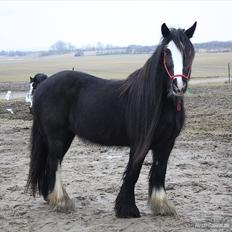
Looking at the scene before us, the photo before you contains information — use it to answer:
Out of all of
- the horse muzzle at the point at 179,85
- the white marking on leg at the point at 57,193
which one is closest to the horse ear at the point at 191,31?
the horse muzzle at the point at 179,85

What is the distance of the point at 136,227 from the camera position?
5.30 metres

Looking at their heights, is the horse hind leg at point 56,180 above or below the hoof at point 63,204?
above

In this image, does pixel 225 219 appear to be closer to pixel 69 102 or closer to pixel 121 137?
pixel 121 137

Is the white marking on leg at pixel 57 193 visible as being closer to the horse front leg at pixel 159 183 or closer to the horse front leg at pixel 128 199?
the horse front leg at pixel 128 199

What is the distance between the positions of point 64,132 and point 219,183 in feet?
8.13

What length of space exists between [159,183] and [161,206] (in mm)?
288

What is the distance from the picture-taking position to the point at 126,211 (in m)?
5.61

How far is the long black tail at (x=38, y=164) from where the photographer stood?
6.35 m

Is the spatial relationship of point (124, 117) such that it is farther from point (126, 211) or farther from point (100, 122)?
point (126, 211)

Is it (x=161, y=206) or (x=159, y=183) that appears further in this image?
(x=159, y=183)

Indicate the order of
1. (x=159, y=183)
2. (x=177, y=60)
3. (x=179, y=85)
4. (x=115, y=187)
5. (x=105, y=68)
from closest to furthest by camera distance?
(x=179, y=85)
(x=177, y=60)
(x=159, y=183)
(x=115, y=187)
(x=105, y=68)

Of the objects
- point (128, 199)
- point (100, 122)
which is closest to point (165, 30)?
point (100, 122)

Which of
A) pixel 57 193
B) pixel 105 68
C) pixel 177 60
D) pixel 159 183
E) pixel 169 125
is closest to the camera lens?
pixel 177 60

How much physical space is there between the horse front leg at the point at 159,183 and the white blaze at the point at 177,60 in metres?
0.96
